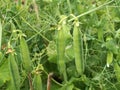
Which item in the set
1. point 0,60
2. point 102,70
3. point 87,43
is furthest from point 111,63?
point 0,60

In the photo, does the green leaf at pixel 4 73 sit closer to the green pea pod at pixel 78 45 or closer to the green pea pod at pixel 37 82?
the green pea pod at pixel 37 82

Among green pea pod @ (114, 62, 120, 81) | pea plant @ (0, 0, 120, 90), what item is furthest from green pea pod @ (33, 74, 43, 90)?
green pea pod @ (114, 62, 120, 81)

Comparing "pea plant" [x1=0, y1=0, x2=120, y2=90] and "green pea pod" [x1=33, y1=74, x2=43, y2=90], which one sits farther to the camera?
"pea plant" [x1=0, y1=0, x2=120, y2=90]

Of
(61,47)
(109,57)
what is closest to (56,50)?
(61,47)

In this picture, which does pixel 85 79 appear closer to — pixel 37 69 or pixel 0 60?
pixel 37 69

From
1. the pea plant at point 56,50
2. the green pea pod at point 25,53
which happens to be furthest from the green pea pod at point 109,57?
the green pea pod at point 25,53

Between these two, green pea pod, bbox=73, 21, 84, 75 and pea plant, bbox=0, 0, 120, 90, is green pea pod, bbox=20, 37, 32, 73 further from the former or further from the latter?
green pea pod, bbox=73, 21, 84, 75

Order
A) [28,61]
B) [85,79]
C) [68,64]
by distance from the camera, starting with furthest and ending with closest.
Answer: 1. [68,64]
2. [85,79]
3. [28,61]

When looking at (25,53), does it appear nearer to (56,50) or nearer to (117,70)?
(56,50)
